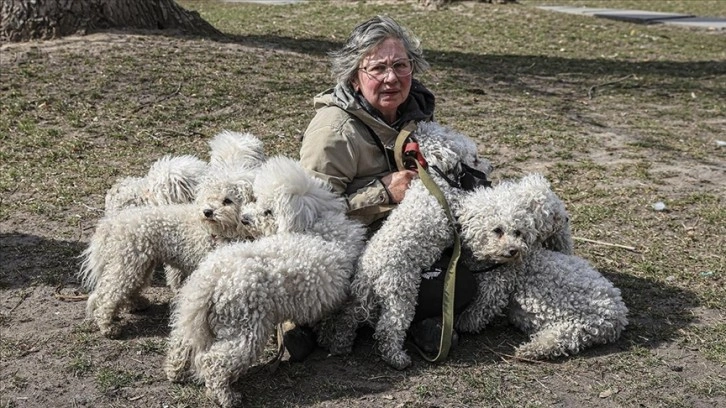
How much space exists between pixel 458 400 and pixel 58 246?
122 inches

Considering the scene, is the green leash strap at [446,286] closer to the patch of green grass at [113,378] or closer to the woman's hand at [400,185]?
the woman's hand at [400,185]

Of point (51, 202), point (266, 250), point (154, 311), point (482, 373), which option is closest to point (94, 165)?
point (51, 202)

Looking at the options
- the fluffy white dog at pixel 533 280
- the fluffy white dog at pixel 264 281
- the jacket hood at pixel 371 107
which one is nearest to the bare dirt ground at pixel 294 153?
the fluffy white dog at pixel 533 280

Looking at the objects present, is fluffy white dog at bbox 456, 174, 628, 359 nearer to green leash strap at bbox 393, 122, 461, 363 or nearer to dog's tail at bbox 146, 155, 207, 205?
green leash strap at bbox 393, 122, 461, 363

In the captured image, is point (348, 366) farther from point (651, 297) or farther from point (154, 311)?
point (651, 297)

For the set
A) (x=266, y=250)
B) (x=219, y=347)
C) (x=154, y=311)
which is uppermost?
(x=266, y=250)

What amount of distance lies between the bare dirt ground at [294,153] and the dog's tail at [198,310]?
258mm

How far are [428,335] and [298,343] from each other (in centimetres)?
65

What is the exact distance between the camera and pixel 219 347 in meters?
3.81

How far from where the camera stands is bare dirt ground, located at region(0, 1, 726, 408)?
4.02 m

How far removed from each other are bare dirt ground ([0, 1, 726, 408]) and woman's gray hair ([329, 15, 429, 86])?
1.44m

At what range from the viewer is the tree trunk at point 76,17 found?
8961mm

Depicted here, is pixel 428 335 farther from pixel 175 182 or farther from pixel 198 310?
pixel 175 182

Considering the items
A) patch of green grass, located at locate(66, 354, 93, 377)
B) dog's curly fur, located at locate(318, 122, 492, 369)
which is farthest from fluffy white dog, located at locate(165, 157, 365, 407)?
patch of green grass, located at locate(66, 354, 93, 377)
